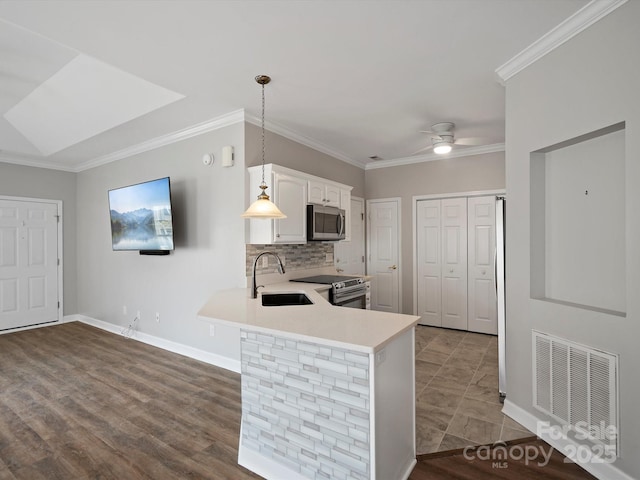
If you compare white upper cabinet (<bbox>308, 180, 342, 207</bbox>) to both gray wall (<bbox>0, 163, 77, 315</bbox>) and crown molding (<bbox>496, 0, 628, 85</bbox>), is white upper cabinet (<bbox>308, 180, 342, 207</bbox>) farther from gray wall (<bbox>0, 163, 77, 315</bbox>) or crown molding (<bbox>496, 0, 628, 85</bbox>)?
gray wall (<bbox>0, 163, 77, 315</bbox>)

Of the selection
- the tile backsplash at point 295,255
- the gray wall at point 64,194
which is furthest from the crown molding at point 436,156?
the gray wall at point 64,194

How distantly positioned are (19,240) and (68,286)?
3.36ft

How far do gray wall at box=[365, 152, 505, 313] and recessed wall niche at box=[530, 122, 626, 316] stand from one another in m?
2.56

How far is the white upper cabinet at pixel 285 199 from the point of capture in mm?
3414

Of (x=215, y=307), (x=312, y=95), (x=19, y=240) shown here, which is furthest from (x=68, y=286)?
(x=312, y=95)

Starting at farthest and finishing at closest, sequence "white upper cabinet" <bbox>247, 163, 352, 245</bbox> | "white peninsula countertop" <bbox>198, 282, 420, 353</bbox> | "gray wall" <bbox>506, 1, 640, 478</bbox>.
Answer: "white upper cabinet" <bbox>247, 163, 352, 245</bbox>
"gray wall" <bbox>506, 1, 640, 478</bbox>
"white peninsula countertop" <bbox>198, 282, 420, 353</bbox>

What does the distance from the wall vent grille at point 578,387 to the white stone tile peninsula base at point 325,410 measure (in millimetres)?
987

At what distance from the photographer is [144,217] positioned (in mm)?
4117

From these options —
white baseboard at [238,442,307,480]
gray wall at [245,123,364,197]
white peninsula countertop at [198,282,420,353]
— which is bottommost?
white baseboard at [238,442,307,480]

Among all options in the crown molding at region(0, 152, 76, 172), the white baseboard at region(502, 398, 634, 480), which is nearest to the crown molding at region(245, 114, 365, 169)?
the white baseboard at region(502, 398, 634, 480)

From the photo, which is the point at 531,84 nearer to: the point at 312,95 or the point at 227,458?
the point at 312,95

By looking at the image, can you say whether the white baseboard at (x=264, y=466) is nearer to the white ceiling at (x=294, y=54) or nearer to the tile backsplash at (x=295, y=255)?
the tile backsplash at (x=295, y=255)

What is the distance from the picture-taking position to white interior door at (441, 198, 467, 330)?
5074 millimetres

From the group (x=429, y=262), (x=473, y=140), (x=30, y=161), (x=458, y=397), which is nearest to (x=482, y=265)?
(x=429, y=262)
